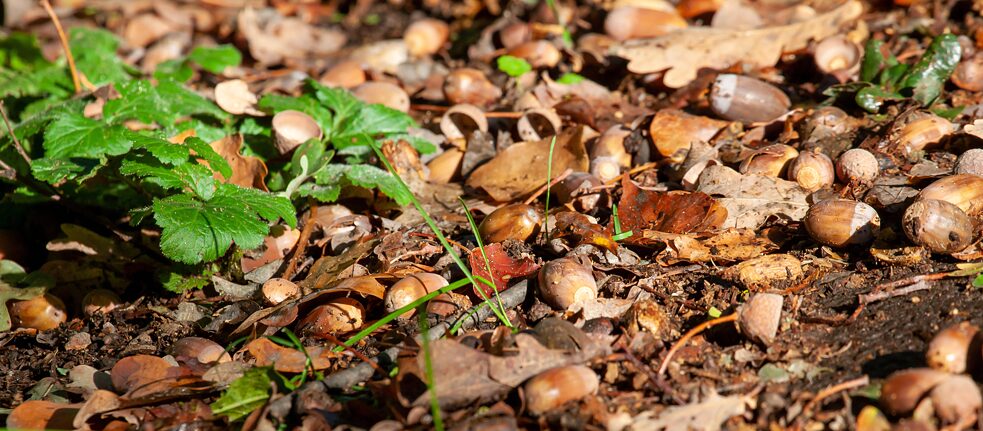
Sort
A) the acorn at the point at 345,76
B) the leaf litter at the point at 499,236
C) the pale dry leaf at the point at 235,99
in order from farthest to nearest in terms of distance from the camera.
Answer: the acorn at the point at 345,76, the pale dry leaf at the point at 235,99, the leaf litter at the point at 499,236

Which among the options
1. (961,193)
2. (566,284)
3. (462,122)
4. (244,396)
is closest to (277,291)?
(244,396)

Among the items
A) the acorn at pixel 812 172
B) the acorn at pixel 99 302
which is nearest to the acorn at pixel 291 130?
the acorn at pixel 99 302

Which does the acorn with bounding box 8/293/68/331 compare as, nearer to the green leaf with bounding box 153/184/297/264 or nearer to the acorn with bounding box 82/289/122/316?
the acorn with bounding box 82/289/122/316

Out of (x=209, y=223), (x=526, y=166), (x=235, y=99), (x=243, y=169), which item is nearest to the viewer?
(x=209, y=223)

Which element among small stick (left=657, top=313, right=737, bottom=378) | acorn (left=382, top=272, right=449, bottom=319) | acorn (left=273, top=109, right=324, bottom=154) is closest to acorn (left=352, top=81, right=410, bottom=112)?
acorn (left=273, top=109, right=324, bottom=154)

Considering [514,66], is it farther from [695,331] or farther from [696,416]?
[696,416]

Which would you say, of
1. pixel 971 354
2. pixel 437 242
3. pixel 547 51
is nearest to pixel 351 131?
pixel 437 242

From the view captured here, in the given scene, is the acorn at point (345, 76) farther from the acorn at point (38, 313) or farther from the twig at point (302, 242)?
the acorn at point (38, 313)
